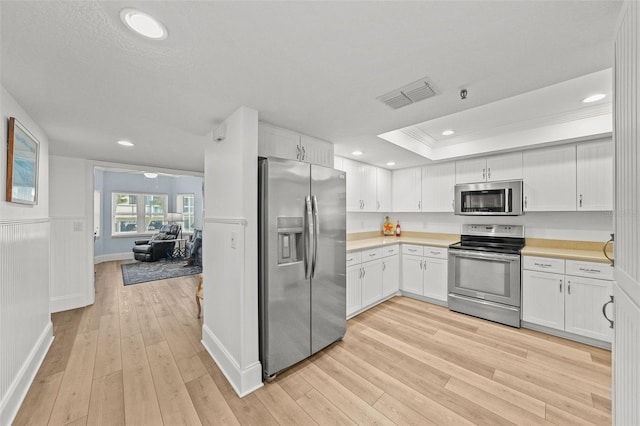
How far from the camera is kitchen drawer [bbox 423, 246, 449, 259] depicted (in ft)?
12.1

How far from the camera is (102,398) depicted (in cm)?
188

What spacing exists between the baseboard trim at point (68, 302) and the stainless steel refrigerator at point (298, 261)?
345 cm

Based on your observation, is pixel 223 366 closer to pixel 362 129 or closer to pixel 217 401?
pixel 217 401

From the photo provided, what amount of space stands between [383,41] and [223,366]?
2.73 metres

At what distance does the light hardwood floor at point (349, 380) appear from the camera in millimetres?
1727

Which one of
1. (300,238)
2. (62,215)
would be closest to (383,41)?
(300,238)

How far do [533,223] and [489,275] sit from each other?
3.45 feet

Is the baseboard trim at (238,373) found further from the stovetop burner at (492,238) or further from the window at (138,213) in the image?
the window at (138,213)

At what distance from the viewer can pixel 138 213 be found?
7.81m

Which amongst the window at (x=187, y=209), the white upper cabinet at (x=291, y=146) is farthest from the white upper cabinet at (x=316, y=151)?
the window at (x=187, y=209)

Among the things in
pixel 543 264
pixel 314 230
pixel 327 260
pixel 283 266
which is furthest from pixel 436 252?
pixel 283 266

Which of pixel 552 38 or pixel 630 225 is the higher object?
pixel 552 38

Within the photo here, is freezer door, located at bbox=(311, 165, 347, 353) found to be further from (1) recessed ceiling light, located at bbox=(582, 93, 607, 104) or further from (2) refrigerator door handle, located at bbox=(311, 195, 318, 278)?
(1) recessed ceiling light, located at bbox=(582, 93, 607, 104)

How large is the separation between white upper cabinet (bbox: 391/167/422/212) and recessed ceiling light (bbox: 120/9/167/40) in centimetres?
404
